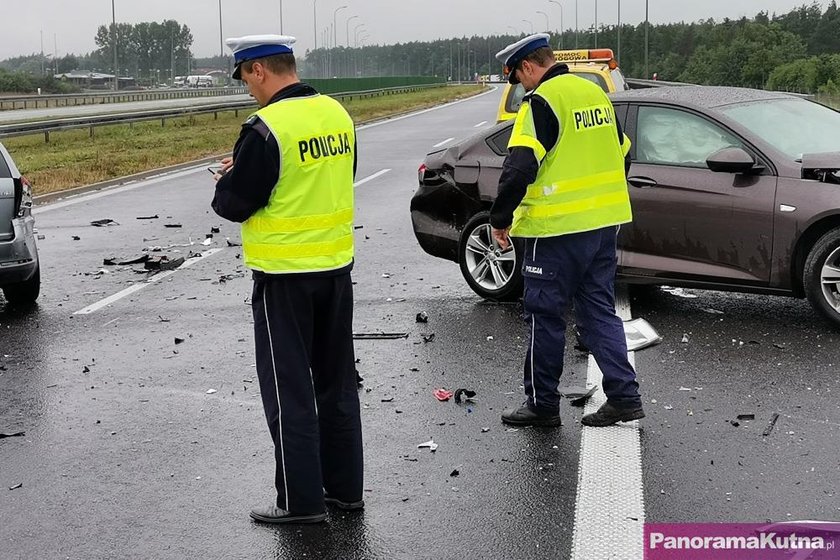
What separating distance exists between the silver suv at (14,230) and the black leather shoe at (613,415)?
198 inches

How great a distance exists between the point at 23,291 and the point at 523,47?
5.40 m

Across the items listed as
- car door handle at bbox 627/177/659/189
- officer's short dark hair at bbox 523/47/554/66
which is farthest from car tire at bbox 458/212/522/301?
officer's short dark hair at bbox 523/47/554/66

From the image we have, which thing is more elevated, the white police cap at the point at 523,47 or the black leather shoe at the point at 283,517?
the white police cap at the point at 523,47

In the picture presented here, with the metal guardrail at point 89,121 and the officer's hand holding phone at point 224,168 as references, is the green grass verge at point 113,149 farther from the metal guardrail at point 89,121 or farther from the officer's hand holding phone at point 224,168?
the officer's hand holding phone at point 224,168

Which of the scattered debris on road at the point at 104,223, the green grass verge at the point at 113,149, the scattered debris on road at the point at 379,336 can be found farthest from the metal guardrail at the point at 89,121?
the scattered debris on road at the point at 379,336

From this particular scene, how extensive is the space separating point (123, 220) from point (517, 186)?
9.90 meters

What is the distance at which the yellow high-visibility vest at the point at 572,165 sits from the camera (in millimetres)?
5348

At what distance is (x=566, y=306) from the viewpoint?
5562 mm

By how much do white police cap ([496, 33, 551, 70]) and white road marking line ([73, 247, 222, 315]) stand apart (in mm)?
4599

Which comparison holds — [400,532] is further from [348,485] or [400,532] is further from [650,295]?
[650,295]

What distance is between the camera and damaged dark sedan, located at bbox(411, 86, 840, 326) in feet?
23.5

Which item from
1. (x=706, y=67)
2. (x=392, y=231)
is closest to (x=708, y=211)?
(x=392, y=231)

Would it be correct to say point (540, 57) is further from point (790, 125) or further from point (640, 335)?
point (790, 125)

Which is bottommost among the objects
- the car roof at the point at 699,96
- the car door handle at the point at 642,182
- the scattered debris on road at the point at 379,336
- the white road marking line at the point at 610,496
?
the white road marking line at the point at 610,496
